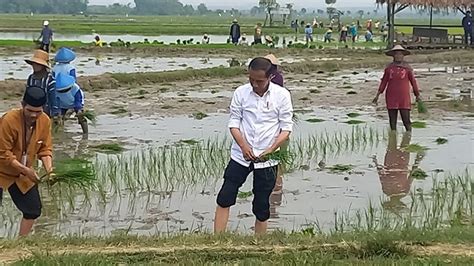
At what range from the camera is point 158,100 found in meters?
15.8

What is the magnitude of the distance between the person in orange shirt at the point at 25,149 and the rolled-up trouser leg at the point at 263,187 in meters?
1.46

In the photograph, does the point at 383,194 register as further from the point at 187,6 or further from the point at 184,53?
the point at 187,6

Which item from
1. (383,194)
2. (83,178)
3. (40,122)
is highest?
(40,122)

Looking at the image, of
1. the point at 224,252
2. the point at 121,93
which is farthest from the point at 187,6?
the point at 224,252

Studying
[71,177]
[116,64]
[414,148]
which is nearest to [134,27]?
[116,64]

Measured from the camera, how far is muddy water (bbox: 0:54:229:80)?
69.5 feet

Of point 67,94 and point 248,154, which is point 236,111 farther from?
point 67,94

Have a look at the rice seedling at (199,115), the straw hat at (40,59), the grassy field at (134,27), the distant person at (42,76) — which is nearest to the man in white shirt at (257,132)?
the distant person at (42,76)

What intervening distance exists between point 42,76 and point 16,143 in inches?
135

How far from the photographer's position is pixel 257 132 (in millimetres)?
5637

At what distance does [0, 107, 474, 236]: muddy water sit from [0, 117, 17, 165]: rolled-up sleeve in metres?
0.85

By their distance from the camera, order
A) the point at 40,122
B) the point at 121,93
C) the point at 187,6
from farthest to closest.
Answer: the point at 187,6, the point at 121,93, the point at 40,122

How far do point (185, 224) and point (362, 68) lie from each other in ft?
58.9

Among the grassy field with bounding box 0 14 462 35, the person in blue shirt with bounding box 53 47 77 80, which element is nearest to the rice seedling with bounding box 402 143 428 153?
the person in blue shirt with bounding box 53 47 77 80
